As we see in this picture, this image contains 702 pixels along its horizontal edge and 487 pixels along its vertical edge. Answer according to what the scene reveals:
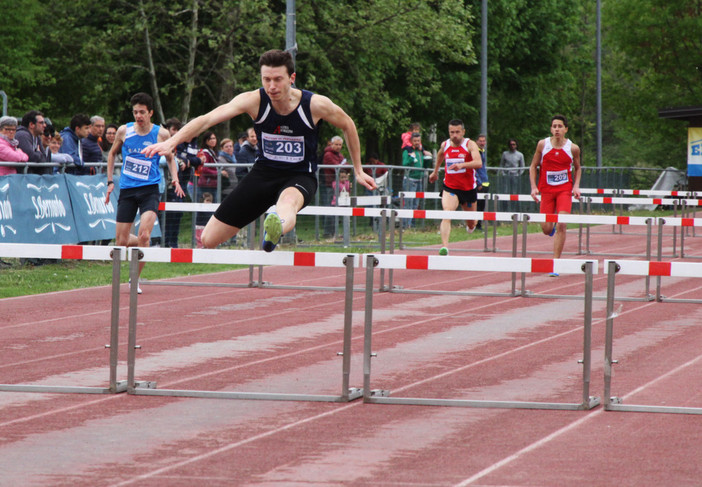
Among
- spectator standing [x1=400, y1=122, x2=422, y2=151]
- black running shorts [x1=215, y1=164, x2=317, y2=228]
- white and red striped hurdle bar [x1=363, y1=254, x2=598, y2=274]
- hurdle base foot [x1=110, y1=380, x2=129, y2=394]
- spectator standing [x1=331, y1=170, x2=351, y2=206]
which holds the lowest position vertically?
hurdle base foot [x1=110, y1=380, x2=129, y2=394]

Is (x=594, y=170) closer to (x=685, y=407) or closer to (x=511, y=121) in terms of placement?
(x=511, y=121)

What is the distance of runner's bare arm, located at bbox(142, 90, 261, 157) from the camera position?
7.01 m

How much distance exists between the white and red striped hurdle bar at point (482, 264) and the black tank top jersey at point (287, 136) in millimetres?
1531

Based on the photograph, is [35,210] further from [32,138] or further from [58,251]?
[58,251]

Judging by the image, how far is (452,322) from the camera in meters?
10.9

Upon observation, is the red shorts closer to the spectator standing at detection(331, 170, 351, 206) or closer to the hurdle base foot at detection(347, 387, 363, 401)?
the spectator standing at detection(331, 170, 351, 206)

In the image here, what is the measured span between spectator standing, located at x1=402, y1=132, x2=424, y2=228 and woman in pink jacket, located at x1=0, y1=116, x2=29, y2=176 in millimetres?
10394

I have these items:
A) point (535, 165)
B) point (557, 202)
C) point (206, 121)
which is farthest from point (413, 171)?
point (206, 121)

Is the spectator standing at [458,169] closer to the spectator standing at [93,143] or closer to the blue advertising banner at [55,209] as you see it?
the blue advertising banner at [55,209]

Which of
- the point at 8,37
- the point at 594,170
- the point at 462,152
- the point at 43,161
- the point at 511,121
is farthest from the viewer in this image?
the point at 511,121

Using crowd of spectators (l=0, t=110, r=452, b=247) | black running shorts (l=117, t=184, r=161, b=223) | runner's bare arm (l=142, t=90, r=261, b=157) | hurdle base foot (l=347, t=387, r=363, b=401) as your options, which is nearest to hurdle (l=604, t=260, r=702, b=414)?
hurdle base foot (l=347, t=387, r=363, b=401)

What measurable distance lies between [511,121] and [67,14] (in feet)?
62.2

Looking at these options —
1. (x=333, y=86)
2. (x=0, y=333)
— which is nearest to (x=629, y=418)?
(x=0, y=333)

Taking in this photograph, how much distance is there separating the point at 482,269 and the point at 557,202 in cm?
852
